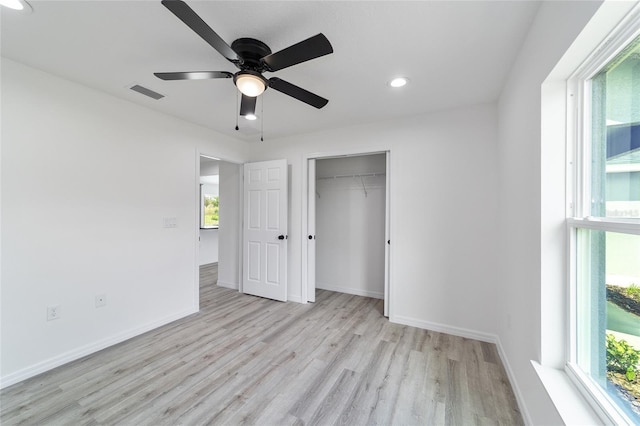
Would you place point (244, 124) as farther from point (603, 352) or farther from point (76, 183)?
point (603, 352)

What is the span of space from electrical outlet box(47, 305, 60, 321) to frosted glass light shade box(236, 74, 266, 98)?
8.02 ft

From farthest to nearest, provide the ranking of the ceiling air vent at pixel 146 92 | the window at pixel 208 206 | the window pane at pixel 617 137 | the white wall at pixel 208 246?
the window at pixel 208 206
the white wall at pixel 208 246
the ceiling air vent at pixel 146 92
the window pane at pixel 617 137

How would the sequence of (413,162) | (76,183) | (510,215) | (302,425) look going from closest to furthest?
(302,425) → (510,215) → (76,183) → (413,162)

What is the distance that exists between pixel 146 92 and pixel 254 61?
150 centimetres

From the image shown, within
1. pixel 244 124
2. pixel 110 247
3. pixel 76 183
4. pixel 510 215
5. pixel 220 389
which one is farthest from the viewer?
pixel 244 124

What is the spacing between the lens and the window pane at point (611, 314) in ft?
3.02

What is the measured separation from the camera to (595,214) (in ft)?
3.76

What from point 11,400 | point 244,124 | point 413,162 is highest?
point 244,124

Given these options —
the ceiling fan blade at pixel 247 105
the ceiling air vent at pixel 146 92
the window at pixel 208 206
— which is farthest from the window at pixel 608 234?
the window at pixel 208 206

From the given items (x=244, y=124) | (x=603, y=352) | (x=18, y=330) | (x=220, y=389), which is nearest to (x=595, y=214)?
(x=603, y=352)

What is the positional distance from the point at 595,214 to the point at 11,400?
373cm

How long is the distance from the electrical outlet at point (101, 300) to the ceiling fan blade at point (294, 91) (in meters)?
2.56

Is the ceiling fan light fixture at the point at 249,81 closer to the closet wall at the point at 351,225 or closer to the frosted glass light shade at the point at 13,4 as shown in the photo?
the frosted glass light shade at the point at 13,4

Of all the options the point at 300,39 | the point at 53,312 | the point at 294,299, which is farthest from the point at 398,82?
the point at 53,312
